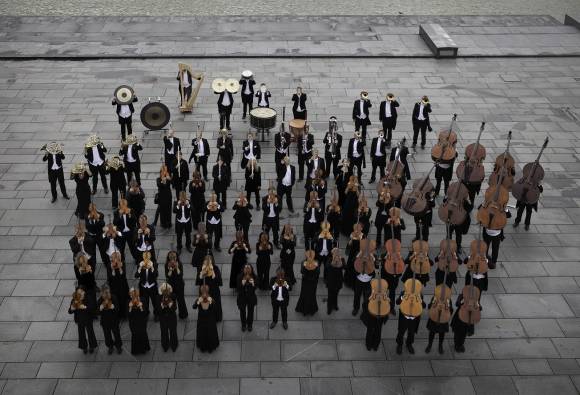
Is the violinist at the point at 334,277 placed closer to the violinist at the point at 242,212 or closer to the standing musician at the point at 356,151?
the violinist at the point at 242,212

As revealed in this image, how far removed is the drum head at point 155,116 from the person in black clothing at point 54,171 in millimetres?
3424

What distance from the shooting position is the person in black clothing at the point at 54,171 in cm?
1395

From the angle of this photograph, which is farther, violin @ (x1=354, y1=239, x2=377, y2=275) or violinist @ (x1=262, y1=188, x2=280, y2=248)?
violinist @ (x1=262, y1=188, x2=280, y2=248)

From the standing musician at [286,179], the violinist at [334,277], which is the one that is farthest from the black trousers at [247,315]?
the standing musician at [286,179]

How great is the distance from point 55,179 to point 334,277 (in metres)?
7.39

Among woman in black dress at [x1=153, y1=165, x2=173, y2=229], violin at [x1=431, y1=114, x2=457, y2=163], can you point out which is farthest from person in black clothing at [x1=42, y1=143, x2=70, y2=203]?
violin at [x1=431, y1=114, x2=457, y2=163]

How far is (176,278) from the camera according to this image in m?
10.8

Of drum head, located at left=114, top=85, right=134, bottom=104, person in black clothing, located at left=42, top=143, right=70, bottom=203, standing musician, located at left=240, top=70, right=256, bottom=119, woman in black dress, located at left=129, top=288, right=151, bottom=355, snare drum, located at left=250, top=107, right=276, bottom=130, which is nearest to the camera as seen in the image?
woman in black dress, located at left=129, top=288, right=151, bottom=355

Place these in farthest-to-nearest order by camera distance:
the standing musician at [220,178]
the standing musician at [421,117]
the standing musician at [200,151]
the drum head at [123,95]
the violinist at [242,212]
→ 1. the drum head at [123,95]
2. the standing musician at [421,117]
3. the standing musician at [200,151]
4. the standing musician at [220,178]
5. the violinist at [242,212]

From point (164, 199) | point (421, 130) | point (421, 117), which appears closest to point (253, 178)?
point (164, 199)

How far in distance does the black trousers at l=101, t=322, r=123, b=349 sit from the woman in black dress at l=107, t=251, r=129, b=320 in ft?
1.78

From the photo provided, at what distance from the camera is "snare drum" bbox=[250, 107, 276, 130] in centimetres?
1709

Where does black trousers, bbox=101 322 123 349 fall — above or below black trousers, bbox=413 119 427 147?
below

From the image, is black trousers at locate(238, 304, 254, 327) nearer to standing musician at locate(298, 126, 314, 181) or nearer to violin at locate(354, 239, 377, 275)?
violin at locate(354, 239, 377, 275)
